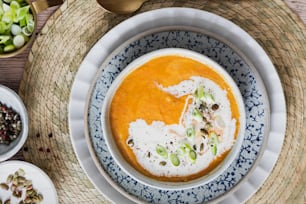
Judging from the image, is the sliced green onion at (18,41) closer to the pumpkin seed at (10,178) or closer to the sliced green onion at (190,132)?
the pumpkin seed at (10,178)

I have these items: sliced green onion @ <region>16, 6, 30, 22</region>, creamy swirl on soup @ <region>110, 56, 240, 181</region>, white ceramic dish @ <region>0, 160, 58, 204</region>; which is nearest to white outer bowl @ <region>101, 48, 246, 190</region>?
creamy swirl on soup @ <region>110, 56, 240, 181</region>

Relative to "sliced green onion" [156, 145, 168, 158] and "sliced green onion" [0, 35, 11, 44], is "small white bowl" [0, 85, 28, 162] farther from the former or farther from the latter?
"sliced green onion" [156, 145, 168, 158]

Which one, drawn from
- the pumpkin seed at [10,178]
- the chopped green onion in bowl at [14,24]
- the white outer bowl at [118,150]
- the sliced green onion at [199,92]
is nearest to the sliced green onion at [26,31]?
the chopped green onion in bowl at [14,24]

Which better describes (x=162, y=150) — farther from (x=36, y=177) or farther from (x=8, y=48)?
(x=8, y=48)

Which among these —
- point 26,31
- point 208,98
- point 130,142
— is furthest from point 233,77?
point 26,31

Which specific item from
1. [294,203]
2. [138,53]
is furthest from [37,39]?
[294,203]

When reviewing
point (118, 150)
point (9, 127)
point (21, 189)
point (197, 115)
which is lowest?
point (21, 189)
